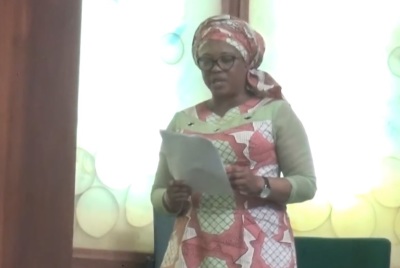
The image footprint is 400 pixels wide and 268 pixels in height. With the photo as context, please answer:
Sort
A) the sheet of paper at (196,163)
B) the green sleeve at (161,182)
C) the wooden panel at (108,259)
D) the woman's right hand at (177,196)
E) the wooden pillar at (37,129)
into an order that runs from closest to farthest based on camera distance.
Result: the wooden pillar at (37,129) → the sheet of paper at (196,163) → the woman's right hand at (177,196) → the green sleeve at (161,182) → the wooden panel at (108,259)

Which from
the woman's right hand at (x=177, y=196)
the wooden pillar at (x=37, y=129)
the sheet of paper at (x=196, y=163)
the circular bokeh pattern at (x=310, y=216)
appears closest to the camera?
the wooden pillar at (x=37, y=129)

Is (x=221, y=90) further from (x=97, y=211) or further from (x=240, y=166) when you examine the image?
(x=97, y=211)

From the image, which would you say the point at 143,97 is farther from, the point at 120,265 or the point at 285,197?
the point at 285,197

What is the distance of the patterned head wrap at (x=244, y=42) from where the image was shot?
1.67 meters

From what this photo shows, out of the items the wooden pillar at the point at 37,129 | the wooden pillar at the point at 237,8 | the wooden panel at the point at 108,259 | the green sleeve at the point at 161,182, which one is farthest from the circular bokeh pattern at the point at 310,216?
the wooden pillar at the point at 37,129

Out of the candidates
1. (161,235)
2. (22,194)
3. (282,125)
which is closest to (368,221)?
(161,235)

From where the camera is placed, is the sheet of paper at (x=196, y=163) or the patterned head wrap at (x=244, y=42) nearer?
the sheet of paper at (x=196, y=163)

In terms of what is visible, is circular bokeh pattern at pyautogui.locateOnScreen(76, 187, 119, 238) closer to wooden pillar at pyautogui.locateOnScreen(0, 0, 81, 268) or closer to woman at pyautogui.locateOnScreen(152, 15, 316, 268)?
woman at pyautogui.locateOnScreen(152, 15, 316, 268)

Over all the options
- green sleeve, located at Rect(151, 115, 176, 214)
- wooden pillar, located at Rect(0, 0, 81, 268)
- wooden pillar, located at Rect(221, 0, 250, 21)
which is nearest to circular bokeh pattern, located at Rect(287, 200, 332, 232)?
wooden pillar, located at Rect(221, 0, 250, 21)

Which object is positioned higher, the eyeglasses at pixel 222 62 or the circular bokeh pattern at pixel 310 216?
the eyeglasses at pixel 222 62

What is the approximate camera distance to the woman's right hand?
160 cm

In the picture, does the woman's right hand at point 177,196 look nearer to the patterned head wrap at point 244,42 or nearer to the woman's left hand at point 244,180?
the woman's left hand at point 244,180

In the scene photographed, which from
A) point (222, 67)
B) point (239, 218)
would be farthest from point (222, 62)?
point (239, 218)

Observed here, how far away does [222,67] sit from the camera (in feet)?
5.41
